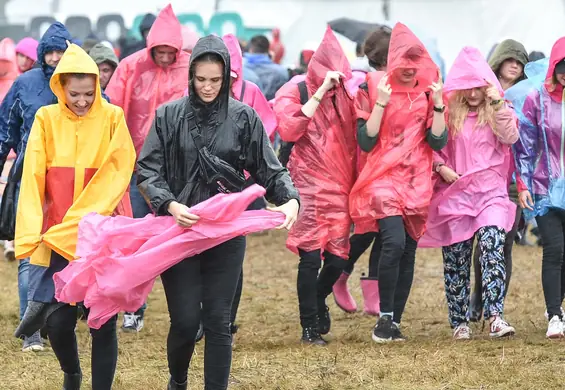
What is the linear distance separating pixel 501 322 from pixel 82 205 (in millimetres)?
2816

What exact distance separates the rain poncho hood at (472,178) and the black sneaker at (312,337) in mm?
864

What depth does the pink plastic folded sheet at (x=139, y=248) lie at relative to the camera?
500 cm

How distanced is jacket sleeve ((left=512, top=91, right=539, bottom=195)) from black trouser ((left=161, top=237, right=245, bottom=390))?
107 inches

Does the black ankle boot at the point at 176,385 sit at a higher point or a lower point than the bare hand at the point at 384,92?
lower

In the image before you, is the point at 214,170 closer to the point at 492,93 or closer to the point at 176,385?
the point at 176,385

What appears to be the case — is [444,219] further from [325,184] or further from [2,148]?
[2,148]

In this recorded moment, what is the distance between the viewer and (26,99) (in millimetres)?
6840

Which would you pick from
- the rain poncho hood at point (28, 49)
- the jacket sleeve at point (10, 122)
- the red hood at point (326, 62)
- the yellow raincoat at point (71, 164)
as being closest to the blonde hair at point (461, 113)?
the red hood at point (326, 62)

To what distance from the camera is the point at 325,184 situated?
23.4ft

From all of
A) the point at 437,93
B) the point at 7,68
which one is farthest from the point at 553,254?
the point at 7,68

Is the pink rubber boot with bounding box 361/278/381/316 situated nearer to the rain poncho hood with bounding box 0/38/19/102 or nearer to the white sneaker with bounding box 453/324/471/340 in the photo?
the white sneaker with bounding box 453/324/471/340

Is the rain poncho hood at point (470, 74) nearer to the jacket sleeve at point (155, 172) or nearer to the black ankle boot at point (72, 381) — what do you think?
the jacket sleeve at point (155, 172)

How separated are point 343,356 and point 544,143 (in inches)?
73.0

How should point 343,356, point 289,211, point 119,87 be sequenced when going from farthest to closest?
point 119,87 → point 343,356 → point 289,211
